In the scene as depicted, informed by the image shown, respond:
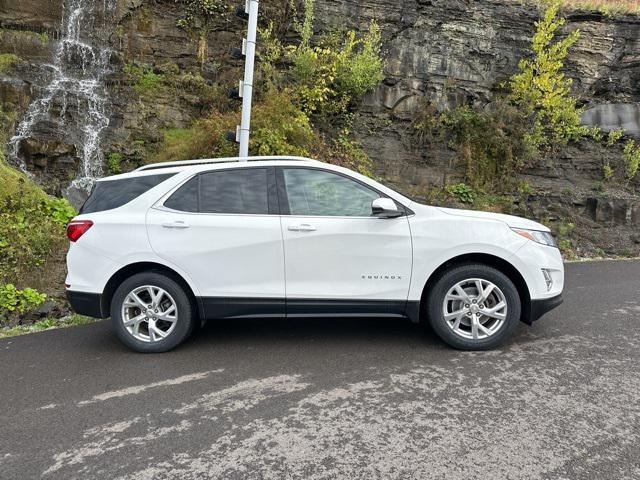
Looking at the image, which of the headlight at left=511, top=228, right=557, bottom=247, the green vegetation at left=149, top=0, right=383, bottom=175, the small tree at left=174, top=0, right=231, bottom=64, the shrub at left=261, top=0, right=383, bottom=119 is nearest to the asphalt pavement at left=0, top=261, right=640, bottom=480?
the headlight at left=511, top=228, right=557, bottom=247

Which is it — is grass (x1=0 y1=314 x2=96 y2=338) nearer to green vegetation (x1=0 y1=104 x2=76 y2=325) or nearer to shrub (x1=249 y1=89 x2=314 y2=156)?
green vegetation (x1=0 y1=104 x2=76 y2=325)

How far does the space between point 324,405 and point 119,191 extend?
2863mm

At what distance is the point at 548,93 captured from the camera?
1329cm

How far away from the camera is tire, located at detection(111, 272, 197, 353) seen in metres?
4.29

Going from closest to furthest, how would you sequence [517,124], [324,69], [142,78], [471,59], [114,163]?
[114,163], [324,69], [517,124], [142,78], [471,59]

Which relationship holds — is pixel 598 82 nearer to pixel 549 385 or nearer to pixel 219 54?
pixel 219 54

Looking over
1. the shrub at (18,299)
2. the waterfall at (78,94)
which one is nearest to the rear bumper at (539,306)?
the shrub at (18,299)

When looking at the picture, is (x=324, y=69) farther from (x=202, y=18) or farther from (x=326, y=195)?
(x=326, y=195)

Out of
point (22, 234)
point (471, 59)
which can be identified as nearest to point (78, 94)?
point (22, 234)

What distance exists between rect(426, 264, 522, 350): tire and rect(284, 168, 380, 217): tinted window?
3.38 ft

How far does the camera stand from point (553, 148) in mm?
13391

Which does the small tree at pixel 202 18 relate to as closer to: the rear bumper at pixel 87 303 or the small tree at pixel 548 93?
the small tree at pixel 548 93

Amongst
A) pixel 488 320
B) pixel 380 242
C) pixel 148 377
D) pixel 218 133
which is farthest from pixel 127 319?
pixel 218 133

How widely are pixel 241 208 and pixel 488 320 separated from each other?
2.61 m
